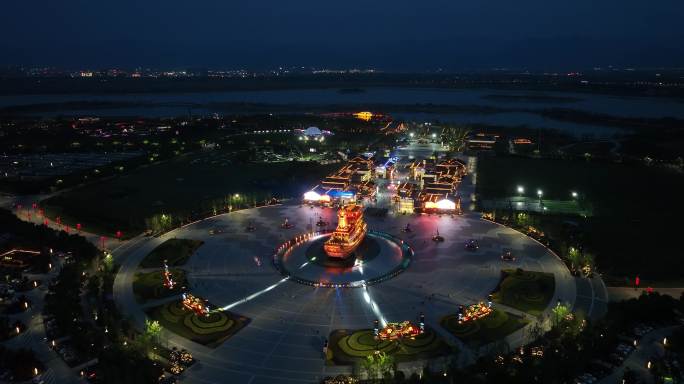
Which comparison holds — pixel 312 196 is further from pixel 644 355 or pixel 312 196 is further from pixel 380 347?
pixel 644 355

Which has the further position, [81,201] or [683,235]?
[81,201]

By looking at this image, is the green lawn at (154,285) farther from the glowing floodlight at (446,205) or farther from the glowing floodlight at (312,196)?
→ the glowing floodlight at (446,205)

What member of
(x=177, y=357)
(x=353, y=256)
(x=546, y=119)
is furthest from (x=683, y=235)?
(x=546, y=119)

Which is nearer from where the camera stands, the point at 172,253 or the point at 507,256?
the point at 507,256

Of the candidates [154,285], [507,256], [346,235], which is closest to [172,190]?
[154,285]

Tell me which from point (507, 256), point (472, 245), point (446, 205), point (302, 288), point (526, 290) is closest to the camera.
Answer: point (526, 290)

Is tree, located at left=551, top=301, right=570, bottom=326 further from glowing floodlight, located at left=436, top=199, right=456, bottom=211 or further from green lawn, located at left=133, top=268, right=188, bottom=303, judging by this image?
green lawn, located at left=133, top=268, right=188, bottom=303

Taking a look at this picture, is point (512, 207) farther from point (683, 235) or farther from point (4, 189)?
point (4, 189)
